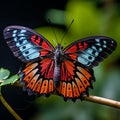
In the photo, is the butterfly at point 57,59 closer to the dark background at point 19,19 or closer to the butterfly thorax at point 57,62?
the butterfly thorax at point 57,62

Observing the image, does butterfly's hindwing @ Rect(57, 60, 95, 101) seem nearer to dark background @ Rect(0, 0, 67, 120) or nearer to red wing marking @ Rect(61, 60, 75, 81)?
red wing marking @ Rect(61, 60, 75, 81)

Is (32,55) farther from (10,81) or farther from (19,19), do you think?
(19,19)

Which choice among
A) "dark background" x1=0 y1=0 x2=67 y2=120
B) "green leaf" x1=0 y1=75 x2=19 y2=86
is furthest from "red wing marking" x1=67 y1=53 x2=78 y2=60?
"dark background" x1=0 y1=0 x2=67 y2=120

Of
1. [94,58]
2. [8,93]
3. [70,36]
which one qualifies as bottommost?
[8,93]

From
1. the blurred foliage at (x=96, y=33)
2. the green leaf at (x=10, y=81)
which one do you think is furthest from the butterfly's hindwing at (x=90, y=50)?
the blurred foliage at (x=96, y=33)

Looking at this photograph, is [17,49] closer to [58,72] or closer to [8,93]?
[58,72]

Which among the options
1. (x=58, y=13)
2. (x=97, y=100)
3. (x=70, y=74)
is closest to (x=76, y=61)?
(x=70, y=74)

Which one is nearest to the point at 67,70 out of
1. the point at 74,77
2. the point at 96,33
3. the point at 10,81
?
the point at 74,77
